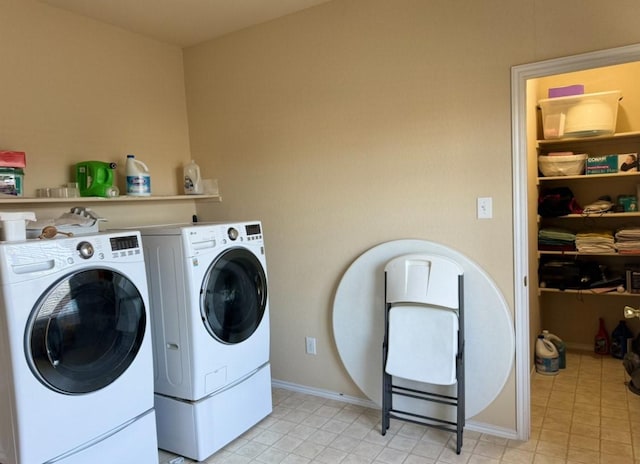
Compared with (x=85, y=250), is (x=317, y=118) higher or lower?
higher

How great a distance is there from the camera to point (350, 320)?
9.09ft

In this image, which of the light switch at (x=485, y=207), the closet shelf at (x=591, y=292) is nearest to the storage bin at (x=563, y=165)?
the closet shelf at (x=591, y=292)

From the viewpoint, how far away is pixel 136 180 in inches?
107

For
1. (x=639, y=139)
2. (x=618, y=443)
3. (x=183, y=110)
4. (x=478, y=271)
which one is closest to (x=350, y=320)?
(x=478, y=271)

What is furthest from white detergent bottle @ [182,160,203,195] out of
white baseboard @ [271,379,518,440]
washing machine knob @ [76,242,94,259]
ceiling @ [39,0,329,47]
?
white baseboard @ [271,379,518,440]

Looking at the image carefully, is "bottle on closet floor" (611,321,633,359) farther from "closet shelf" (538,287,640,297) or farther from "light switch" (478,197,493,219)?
"light switch" (478,197,493,219)

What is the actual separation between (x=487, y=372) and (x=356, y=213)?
1143mm

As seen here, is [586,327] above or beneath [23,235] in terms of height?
beneath

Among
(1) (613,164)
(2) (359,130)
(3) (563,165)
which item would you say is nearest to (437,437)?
(2) (359,130)

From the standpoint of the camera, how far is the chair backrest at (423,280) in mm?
2334

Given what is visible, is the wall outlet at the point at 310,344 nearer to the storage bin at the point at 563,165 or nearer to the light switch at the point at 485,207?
the light switch at the point at 485,207

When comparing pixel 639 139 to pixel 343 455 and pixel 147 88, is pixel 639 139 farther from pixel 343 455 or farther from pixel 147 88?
pixel 147 88

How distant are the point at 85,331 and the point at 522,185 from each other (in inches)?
83.8

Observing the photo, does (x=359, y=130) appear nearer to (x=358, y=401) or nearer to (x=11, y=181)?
(x=358, y=401)
